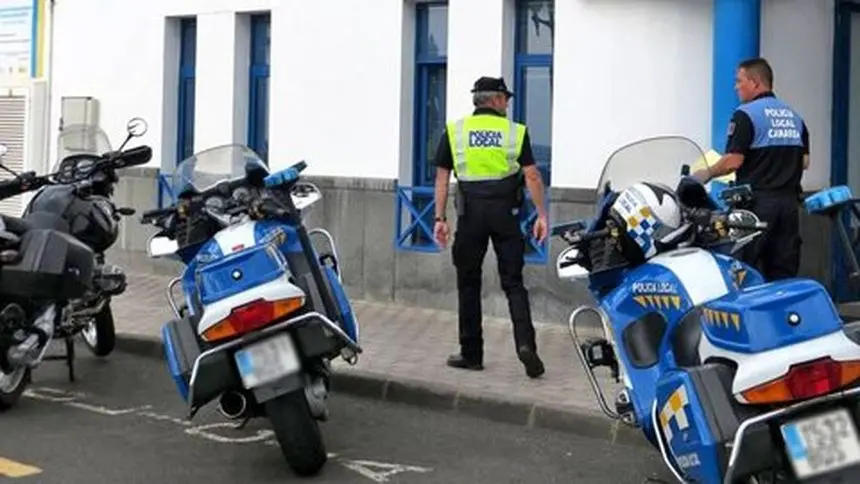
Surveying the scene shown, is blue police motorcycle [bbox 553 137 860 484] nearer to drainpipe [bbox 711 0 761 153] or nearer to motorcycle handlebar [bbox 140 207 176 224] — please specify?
motorcycle handlebar [bbox 140 207 176 224]

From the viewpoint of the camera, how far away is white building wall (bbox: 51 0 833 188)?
968 centimetres

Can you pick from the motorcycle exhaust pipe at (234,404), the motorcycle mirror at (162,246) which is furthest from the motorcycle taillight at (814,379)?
the motorcycle mirror at (162,246)

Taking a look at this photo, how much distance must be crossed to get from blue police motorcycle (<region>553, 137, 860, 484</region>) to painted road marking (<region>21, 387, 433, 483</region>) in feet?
4.04

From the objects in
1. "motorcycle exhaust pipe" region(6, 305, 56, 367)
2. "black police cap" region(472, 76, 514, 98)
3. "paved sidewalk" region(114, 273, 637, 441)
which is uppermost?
"black police cap" region(472, 76, 514, 98)

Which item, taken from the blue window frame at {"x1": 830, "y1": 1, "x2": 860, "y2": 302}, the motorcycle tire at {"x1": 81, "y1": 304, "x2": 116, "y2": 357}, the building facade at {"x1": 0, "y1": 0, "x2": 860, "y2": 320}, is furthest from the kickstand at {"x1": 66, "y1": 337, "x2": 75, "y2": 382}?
the blue window frame at {"x1": 830, "y1": 1, "x2": 860, "y2": 302}

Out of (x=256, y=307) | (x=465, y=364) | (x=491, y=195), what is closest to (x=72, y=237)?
(x=256, y=307)

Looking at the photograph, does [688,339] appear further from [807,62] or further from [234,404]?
[807,62]

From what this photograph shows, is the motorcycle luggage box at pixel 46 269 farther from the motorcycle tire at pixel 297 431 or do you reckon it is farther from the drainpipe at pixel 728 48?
the drainpipe at pixel 728 48

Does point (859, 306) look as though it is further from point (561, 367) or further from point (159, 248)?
point (159, 248)

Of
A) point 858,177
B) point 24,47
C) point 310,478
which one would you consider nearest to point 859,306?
point 858,177

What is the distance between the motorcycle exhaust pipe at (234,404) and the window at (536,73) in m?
5.05

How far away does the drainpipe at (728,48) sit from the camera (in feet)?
29.6

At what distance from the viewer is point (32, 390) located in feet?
26.8

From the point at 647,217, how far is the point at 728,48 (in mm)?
4306
